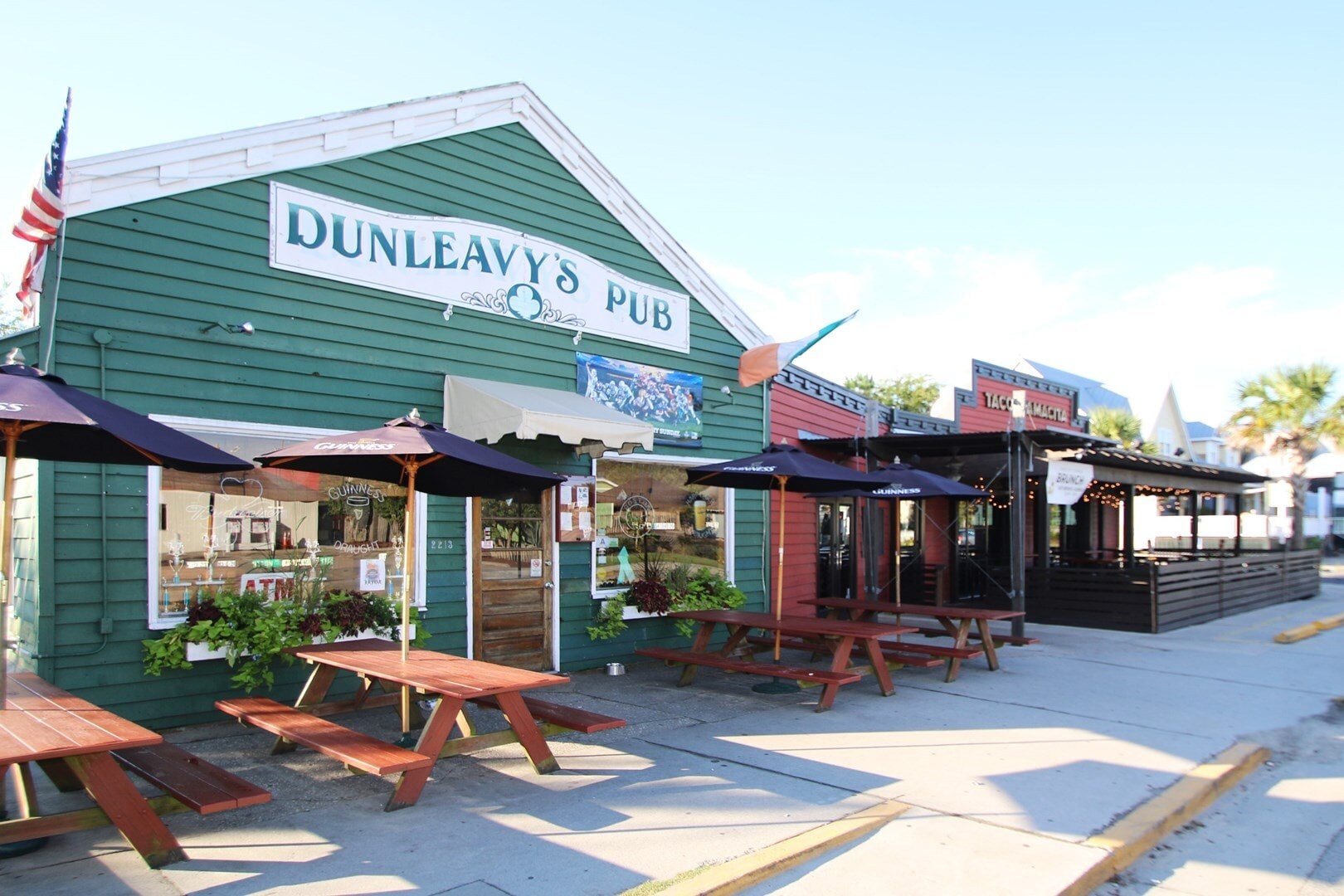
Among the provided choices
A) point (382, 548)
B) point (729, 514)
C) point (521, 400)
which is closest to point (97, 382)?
point (382, 548)

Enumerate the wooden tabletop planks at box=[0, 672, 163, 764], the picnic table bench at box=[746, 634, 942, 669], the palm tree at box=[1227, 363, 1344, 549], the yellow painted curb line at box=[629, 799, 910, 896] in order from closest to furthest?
the wooden tabletop planks at box=[0, 672, 163, 764]
the yellow painted curb line at box=[629, 799, 910, 896]
the picnic table bench at box=[746, 634, 942, 669]
the palm tree at box=[1227, 363, 1344, 549]

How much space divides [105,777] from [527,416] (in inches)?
160

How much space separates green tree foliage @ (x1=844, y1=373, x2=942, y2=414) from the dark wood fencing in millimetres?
31957

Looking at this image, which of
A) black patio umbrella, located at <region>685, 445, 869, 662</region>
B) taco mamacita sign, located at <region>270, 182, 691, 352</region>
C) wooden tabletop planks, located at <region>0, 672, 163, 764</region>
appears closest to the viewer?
wooden tabletop planks, located at <region>0, 672, 163, 764</region>

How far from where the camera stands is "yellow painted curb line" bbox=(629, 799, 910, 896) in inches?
158

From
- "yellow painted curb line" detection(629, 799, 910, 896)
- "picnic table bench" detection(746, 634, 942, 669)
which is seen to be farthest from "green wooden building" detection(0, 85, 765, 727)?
"yellow painted curb line" detection(629, 799, 910, 896)

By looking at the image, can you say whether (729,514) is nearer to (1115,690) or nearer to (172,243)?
(1115,690)

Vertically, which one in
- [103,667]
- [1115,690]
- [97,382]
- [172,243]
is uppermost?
[172,243]

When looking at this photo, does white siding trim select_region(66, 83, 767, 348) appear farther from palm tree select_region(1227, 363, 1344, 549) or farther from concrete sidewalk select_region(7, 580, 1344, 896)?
palm tree select_region(1227, 363, 1344, 549)

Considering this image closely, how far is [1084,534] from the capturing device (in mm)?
21172

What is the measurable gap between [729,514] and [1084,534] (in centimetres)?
1330

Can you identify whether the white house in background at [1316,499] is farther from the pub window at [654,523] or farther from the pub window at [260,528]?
the pub window at [260,528]

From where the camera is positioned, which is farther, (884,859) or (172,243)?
(172,243)

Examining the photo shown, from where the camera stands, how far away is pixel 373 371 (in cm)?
787
